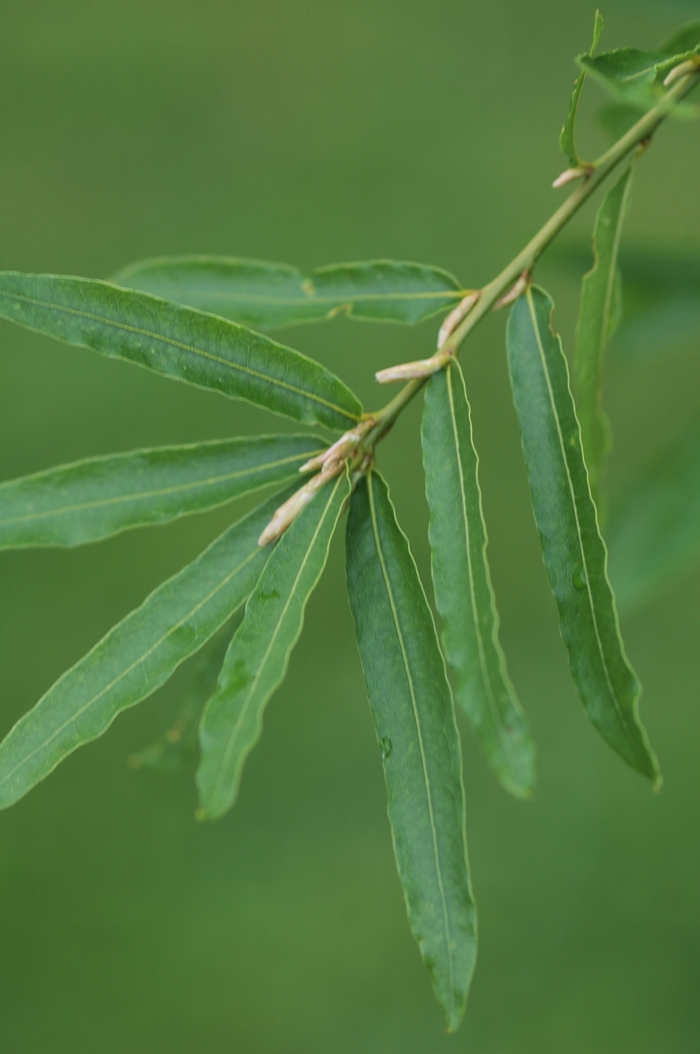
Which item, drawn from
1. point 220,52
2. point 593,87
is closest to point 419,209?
point 593,87

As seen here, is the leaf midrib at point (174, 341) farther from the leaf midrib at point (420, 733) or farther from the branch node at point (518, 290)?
the branch node at point (518, 290)

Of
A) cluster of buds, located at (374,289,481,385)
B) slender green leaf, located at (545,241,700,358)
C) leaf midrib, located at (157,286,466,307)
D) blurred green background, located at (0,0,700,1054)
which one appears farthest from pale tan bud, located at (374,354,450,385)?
blurred green background, located at (0,0,700,1054)

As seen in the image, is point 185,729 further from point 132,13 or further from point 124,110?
point 132,13

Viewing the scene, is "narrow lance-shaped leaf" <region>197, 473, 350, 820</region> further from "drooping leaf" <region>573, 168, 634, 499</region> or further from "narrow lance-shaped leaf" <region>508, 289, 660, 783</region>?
"drooping leaf" <region>573, 168, 634, 499</region>

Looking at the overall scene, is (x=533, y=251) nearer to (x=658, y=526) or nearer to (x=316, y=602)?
(x=658, y=526)

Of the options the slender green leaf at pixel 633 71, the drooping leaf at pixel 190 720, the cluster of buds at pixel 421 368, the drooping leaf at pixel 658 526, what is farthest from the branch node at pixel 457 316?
the drooping leaf at pixel 658 526
